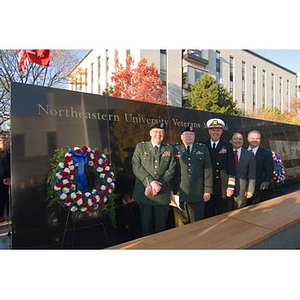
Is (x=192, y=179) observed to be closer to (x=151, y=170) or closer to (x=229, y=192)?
(x=151, y=170)

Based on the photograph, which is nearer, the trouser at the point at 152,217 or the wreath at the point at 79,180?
the wreath at the point at 79,180

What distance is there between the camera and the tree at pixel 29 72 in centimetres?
1219

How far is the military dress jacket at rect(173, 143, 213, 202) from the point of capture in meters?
3.88

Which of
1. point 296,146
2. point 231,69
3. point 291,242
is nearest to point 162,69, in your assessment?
point 231,69

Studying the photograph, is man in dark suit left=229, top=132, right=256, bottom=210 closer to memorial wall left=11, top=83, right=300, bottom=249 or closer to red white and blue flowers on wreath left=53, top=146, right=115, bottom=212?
memorial wall left=11, top=83, right=300, bottom=249

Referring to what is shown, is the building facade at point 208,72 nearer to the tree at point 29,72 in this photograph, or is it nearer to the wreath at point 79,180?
the tree at point 29,72

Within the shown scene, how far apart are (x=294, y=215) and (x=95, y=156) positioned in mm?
3095

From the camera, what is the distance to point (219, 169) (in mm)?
4355

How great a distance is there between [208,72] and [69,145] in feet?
75.6

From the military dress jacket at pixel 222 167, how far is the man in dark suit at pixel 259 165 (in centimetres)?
83

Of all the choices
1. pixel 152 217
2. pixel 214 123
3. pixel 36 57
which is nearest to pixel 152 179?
pixel 152 217

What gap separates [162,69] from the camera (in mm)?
20016

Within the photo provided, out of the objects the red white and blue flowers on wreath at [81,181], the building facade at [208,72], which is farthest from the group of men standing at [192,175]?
the building facade at [208,72]

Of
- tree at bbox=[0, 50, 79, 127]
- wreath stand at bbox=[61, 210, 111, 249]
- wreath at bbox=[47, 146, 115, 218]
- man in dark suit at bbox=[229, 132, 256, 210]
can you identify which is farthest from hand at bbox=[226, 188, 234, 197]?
tree at bbox=[0, 50, 79, 127]
